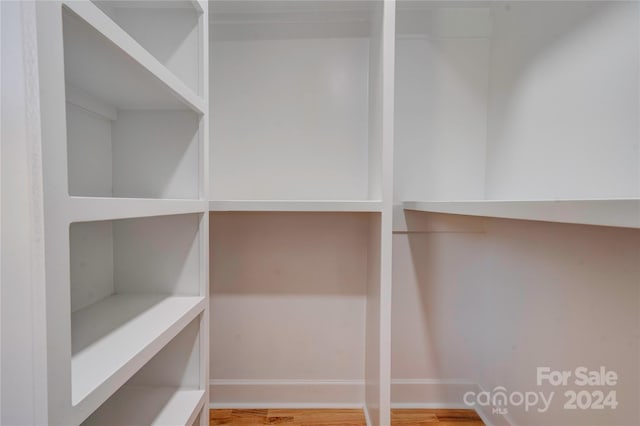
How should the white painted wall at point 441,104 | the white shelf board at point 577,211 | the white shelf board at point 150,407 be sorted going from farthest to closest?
the white painted wall at point 441,104 → the white shelf board at point 150,407 → the white shelf board at point 577,211

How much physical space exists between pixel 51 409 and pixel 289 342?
1.09 metres

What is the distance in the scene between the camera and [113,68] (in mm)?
657

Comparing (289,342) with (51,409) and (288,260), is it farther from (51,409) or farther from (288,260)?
(51,409)

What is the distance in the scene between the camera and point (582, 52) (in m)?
0.86

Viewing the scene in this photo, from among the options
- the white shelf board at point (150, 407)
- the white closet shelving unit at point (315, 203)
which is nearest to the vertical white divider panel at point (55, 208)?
the white closet shelving unit at point (315, 203)

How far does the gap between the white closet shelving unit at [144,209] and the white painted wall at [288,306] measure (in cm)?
40

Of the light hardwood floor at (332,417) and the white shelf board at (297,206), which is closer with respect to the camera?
the white shelf board at (297,206)

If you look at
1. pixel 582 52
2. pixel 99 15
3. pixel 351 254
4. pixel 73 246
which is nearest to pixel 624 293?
pixel 582 52

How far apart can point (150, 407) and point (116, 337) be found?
33 centimetres

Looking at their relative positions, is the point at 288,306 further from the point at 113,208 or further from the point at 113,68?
the point at 113,68

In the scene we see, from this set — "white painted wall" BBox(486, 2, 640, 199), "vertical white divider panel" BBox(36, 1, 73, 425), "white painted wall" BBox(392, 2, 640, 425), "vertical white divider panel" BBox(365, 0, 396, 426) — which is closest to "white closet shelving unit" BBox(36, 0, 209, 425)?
"vertical white divider panel" BBox(36, 1, 73, 425)

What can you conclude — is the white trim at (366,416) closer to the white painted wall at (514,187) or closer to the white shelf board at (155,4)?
the white painted wall at (514,187)

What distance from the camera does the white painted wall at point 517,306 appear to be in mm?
745

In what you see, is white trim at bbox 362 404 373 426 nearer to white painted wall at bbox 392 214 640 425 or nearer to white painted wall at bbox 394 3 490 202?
white painted wall at bbox 392 214 640 425
